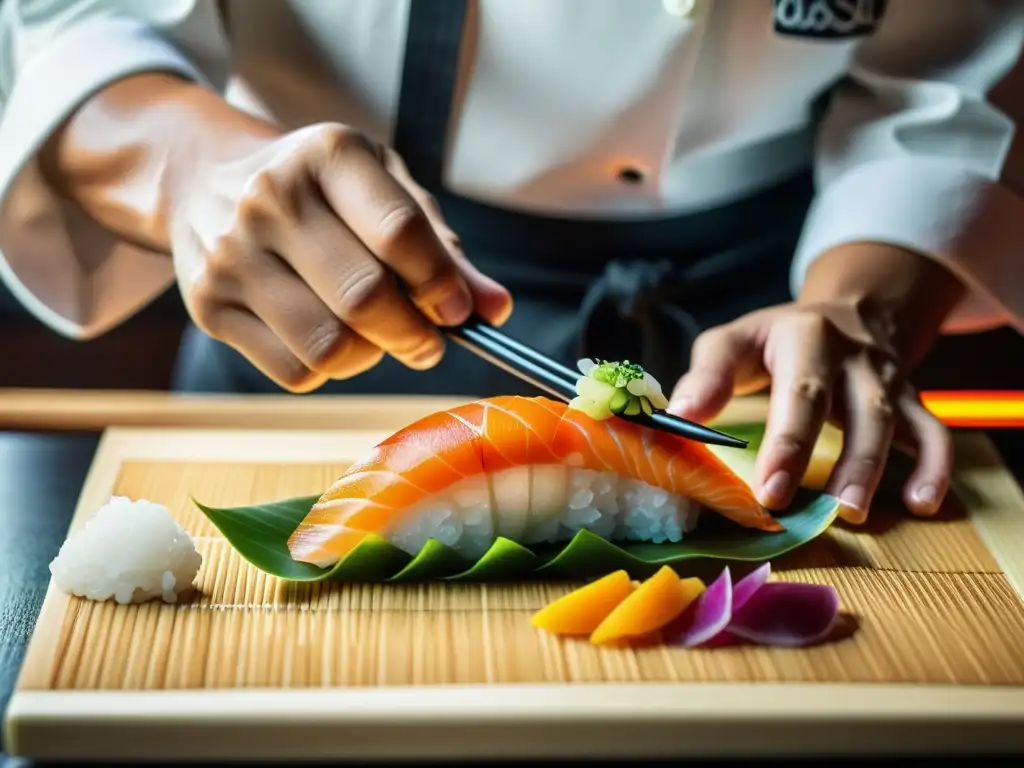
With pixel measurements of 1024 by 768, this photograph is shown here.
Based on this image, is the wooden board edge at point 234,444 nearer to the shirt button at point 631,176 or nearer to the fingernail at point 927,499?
the shirt button at point 631,176

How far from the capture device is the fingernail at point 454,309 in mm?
1406

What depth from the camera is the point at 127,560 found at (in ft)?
3.99

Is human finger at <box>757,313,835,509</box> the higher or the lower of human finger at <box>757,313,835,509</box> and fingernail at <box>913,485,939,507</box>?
the higher

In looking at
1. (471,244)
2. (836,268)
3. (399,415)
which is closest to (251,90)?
(471,244)

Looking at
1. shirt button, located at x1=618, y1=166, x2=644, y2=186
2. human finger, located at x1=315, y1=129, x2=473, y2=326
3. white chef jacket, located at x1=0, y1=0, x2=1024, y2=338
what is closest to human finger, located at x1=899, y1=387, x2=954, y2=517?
white chef jacket, located at x1=0, y1=0, x2=1024, y2=338

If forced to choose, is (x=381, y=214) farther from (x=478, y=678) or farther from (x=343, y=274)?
(x=478, y=678)

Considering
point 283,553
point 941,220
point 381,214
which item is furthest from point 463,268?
point 941,220

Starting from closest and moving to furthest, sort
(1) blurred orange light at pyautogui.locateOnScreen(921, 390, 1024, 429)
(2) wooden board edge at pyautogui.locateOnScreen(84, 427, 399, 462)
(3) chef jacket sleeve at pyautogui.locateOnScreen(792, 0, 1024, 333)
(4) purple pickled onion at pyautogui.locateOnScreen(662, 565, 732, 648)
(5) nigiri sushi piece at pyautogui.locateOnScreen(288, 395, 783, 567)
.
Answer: (4) purple pickled onion at pyautogui.locateOnScreen(662, 565, 732, 648) → (5) nigiri sushi piece at pyautogui.locateOnScreen(288, 395, 783, 567) → (2) wooden board edge at pyautogui.locateOnScreen(84, 427, 399, 462) → (3) chef jacket sleeve at pyautogui.locateOnScreen(792, 0, 1024, 333) → (1) blurred orange light at pyautogui.locateOnScreen(921, 390, 1024, 429)

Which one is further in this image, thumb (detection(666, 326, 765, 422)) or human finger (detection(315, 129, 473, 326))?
thumb (detection(666, 326, 765, 422))

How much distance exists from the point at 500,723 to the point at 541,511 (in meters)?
0.34

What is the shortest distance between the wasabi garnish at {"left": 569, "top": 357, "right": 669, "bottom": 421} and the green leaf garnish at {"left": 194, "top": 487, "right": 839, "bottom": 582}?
15 centimetres

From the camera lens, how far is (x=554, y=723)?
1.05 meters

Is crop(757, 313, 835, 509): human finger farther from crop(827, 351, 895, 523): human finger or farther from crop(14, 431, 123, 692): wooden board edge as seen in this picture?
crop(14, 431, 123, 692): wooden board edge

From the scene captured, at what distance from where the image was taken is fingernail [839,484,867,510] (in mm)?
1451
